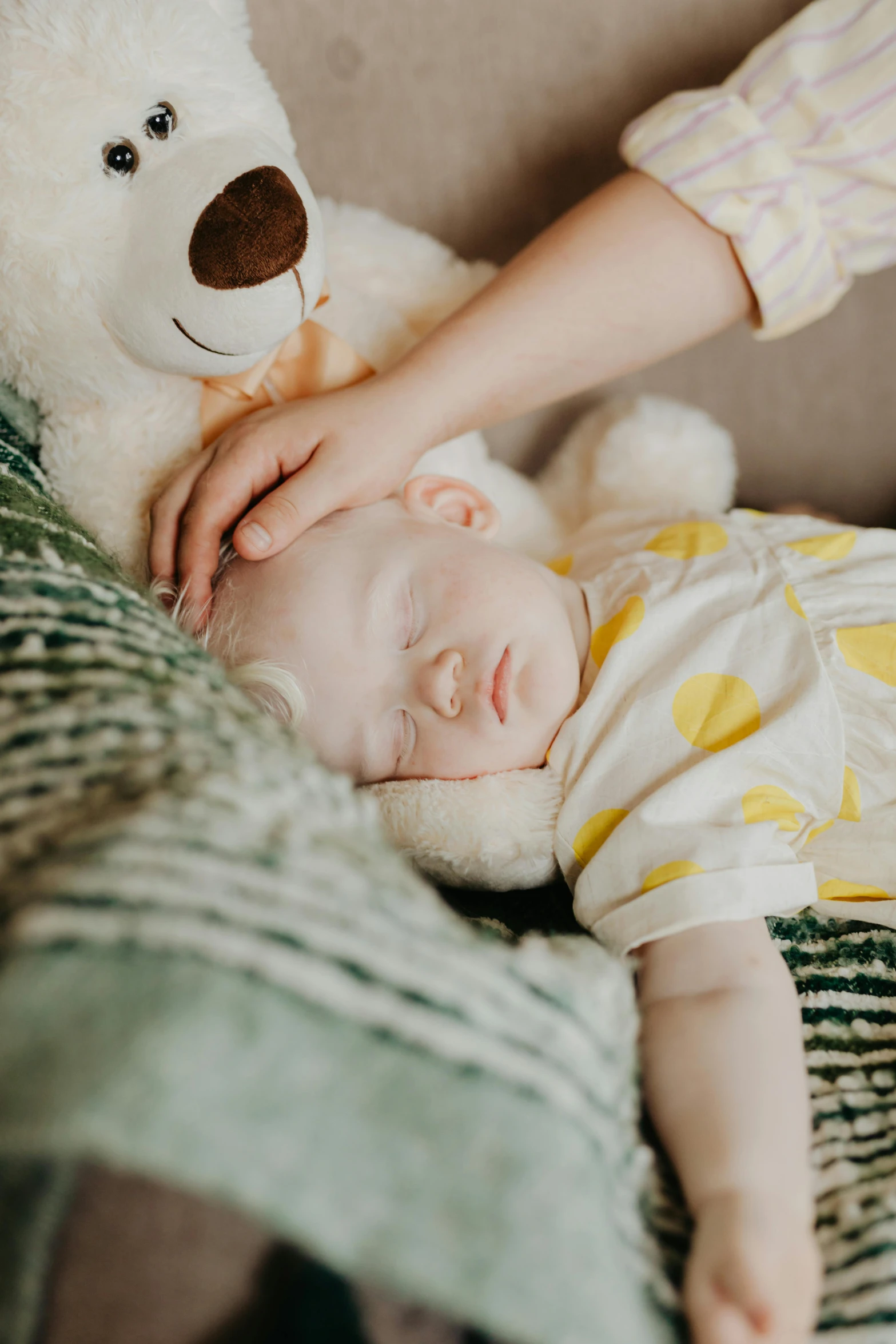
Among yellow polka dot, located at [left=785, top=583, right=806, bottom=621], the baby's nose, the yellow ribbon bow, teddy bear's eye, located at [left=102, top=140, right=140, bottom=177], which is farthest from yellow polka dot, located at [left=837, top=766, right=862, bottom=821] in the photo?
teddy bear's eye, located at [left=102, top=140, right=140, bottom=177]

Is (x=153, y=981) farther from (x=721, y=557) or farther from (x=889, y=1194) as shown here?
(x=721, y=557)

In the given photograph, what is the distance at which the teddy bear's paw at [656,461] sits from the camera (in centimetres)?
96

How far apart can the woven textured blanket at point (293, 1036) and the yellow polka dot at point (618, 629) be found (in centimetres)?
39

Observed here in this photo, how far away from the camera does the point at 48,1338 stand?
0.30 metres

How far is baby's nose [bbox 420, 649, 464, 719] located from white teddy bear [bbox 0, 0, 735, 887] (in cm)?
6

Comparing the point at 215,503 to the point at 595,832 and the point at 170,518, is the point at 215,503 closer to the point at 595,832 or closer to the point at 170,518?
A: the point at 170,518

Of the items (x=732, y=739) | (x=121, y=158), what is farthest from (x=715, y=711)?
(x=121, y=158)

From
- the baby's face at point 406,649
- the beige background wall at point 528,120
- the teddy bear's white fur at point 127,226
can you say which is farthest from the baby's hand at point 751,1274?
the beige background wall at point 528,120

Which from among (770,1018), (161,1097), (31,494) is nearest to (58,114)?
(31,494)

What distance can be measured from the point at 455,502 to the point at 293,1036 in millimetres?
625

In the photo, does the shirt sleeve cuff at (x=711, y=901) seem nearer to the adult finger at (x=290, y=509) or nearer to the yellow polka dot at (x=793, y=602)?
the yellow polka dot at (x=793, y=602)

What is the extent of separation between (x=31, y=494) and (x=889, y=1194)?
65 centimetres

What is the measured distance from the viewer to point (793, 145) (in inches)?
31.9

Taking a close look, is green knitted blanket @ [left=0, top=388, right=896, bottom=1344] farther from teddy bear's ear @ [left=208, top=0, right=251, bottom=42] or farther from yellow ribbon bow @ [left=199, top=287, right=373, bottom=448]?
teddy bear's ear @ [left=208, top=0, right=251, bottom=42]
